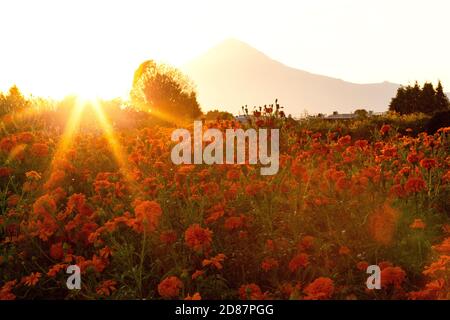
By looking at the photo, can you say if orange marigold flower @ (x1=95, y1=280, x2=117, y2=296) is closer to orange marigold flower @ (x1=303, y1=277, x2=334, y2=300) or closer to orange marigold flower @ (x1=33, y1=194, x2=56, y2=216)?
orange marigold flower @ (x1=33, y1=194, x2=56, y2=216)

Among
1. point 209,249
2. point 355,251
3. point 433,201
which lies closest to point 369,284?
point 355,251

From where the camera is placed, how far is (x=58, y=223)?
4664 mm

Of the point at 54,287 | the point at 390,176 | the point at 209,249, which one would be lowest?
the point at 54,287

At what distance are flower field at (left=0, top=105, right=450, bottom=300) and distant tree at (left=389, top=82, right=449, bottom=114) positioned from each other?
3780cm

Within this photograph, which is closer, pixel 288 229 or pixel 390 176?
pixel 288 229

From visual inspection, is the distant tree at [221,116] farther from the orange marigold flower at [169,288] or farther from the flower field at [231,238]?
the orange marigold flower at [169,288]

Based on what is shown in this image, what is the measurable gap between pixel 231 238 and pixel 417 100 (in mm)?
40299

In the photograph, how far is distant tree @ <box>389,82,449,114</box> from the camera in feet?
136

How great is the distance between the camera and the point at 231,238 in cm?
469

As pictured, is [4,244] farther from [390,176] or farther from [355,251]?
[390,176]

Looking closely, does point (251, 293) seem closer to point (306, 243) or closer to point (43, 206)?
point (306, 243)

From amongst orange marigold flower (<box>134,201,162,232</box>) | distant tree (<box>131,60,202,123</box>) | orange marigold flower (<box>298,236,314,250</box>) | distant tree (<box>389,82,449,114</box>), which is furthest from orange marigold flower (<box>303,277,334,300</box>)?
distant tree (<box>389,82,449,114</box>)
